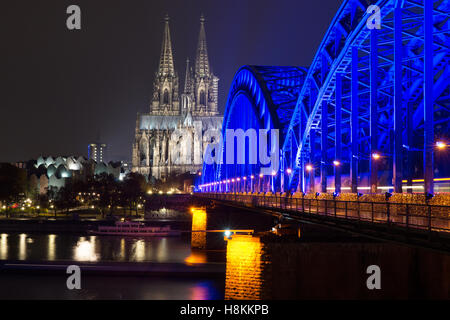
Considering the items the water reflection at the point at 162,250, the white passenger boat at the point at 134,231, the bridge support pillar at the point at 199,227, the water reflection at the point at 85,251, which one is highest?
the bridge support pillar at the point at 199,227

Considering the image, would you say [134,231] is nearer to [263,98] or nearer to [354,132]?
[263,98]

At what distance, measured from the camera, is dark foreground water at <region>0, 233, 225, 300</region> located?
5109cm

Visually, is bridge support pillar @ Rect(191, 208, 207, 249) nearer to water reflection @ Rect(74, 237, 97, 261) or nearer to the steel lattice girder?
water reflection @ Rect(74, 237, 97, 261)

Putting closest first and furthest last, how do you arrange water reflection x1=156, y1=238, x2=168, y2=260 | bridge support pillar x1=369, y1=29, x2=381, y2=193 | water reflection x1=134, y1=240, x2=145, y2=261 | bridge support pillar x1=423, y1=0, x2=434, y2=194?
bridge support pillar x1=423, y1=0, x2=434, y2=194
bridge support pillar x1=369, y1=29, x2=381, y2=193
water reflection x1=156, y1=238, x2=168, y2=260
water reflection x1=134, y1=240, x2=145, y2=261

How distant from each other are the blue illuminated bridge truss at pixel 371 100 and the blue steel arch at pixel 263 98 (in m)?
0.14

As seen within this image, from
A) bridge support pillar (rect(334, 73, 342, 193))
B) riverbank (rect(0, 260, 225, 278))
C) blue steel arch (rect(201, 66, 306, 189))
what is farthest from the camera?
blue steel arch (rect(201, 66, 306, 189))

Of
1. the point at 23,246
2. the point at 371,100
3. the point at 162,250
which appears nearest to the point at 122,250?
the point at 162,250

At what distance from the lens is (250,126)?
9306cm

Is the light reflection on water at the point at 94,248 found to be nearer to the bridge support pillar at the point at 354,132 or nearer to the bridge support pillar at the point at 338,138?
the bridge support pillar at the point at 338,138

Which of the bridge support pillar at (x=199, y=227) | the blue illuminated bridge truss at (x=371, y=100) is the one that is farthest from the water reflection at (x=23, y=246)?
the blue illuminated bridge truss at (x=371, y=100)

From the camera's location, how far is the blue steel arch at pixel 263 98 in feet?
235

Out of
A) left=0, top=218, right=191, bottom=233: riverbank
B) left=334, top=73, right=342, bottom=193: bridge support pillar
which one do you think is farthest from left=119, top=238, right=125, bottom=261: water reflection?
left=334, top=73, right=342, bottom=193: bridge support pillar
